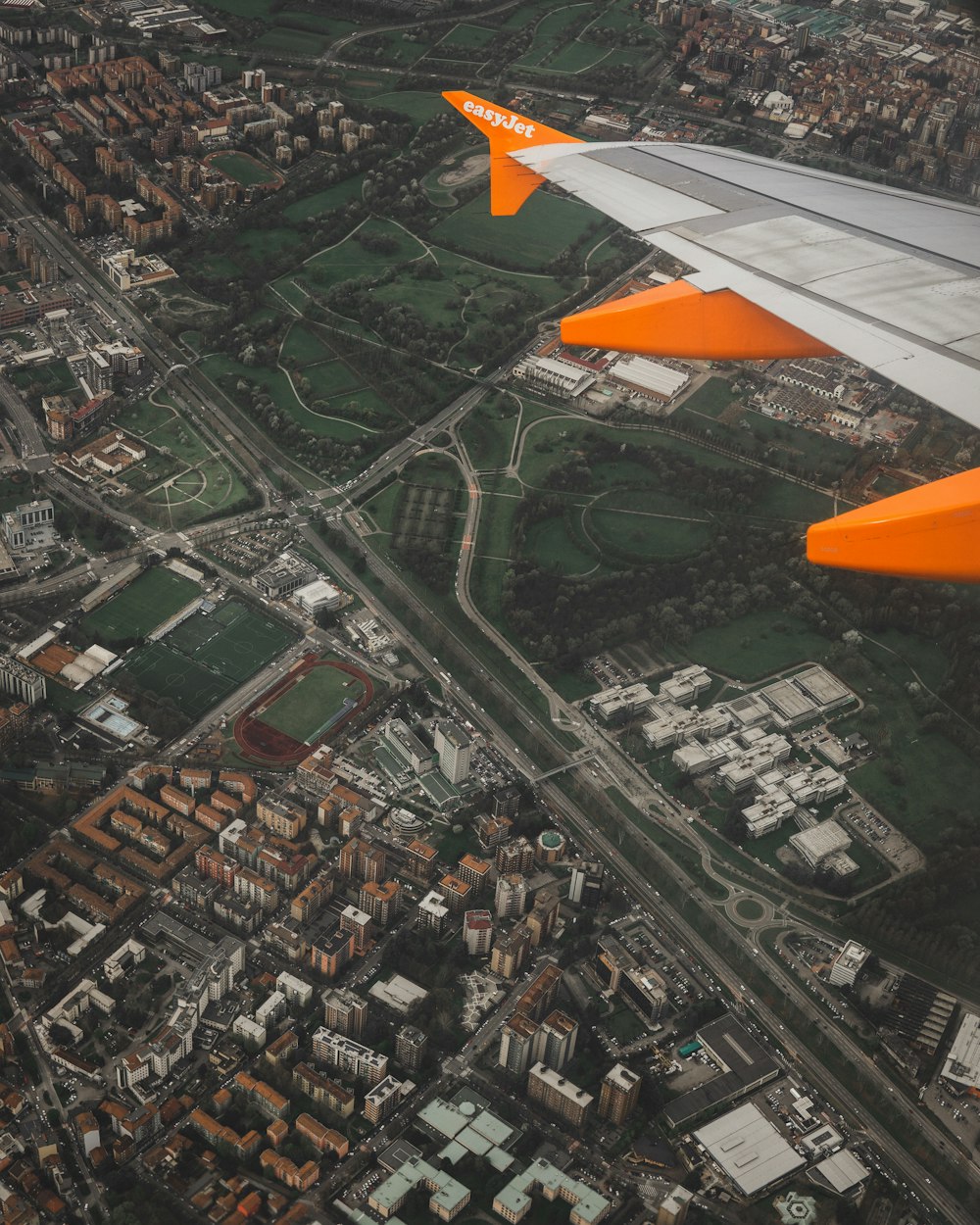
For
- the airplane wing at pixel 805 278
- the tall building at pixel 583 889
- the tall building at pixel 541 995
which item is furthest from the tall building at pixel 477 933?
the airplane wing at pixel 805 278

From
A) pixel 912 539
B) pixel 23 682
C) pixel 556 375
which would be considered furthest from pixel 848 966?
pixel 556 375

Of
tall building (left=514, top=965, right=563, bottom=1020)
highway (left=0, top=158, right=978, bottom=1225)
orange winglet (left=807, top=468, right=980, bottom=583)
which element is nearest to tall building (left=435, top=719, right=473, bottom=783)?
highway (left=0, top=158, right=978, bottom=1225)

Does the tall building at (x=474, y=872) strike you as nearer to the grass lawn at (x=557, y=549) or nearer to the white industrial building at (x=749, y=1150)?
the white industrial building at (x=749, y=1150)

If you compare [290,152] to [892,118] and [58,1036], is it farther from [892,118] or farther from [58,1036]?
[58,1036]

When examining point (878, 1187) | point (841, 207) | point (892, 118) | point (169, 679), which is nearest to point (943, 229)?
point (841, 207)

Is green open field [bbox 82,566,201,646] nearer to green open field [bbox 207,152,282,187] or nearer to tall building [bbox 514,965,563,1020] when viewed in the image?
tall building [bbox 514,965,563,1020]

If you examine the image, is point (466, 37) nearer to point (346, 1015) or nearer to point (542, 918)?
point (542, 918)
